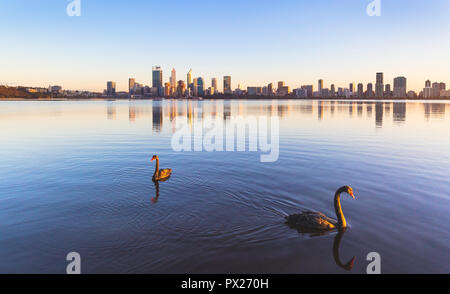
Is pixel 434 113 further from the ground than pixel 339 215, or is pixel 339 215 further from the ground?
pixel 434 113

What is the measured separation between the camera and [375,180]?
1820 cm

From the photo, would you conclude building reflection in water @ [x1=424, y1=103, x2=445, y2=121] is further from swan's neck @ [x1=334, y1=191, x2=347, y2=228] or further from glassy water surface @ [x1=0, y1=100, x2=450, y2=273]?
swan's neck @ [x1=334, y1=191, x2=347, y2=228]

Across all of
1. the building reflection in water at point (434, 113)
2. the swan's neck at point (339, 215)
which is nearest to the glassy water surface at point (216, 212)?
the swan's neck at point (339, 215)

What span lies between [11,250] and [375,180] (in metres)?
18.0

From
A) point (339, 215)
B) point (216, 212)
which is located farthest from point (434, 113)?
point (216, 212)

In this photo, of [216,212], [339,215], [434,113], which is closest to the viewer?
[339,215]

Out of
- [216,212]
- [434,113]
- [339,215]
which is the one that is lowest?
[216,212]

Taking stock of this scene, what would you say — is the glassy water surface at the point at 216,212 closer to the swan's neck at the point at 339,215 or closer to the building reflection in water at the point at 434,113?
the swan's neck at the point at 339,215

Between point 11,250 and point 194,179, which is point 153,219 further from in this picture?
point 194,179

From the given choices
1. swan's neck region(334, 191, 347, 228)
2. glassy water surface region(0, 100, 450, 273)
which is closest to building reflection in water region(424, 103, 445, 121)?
glassy water surface region(0, 100, 450, 273)

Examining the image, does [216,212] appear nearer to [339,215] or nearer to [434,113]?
[339,215]

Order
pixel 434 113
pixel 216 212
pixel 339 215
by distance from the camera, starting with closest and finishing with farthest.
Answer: pixel 339 215, pixel 216 212, pixel 434 113
